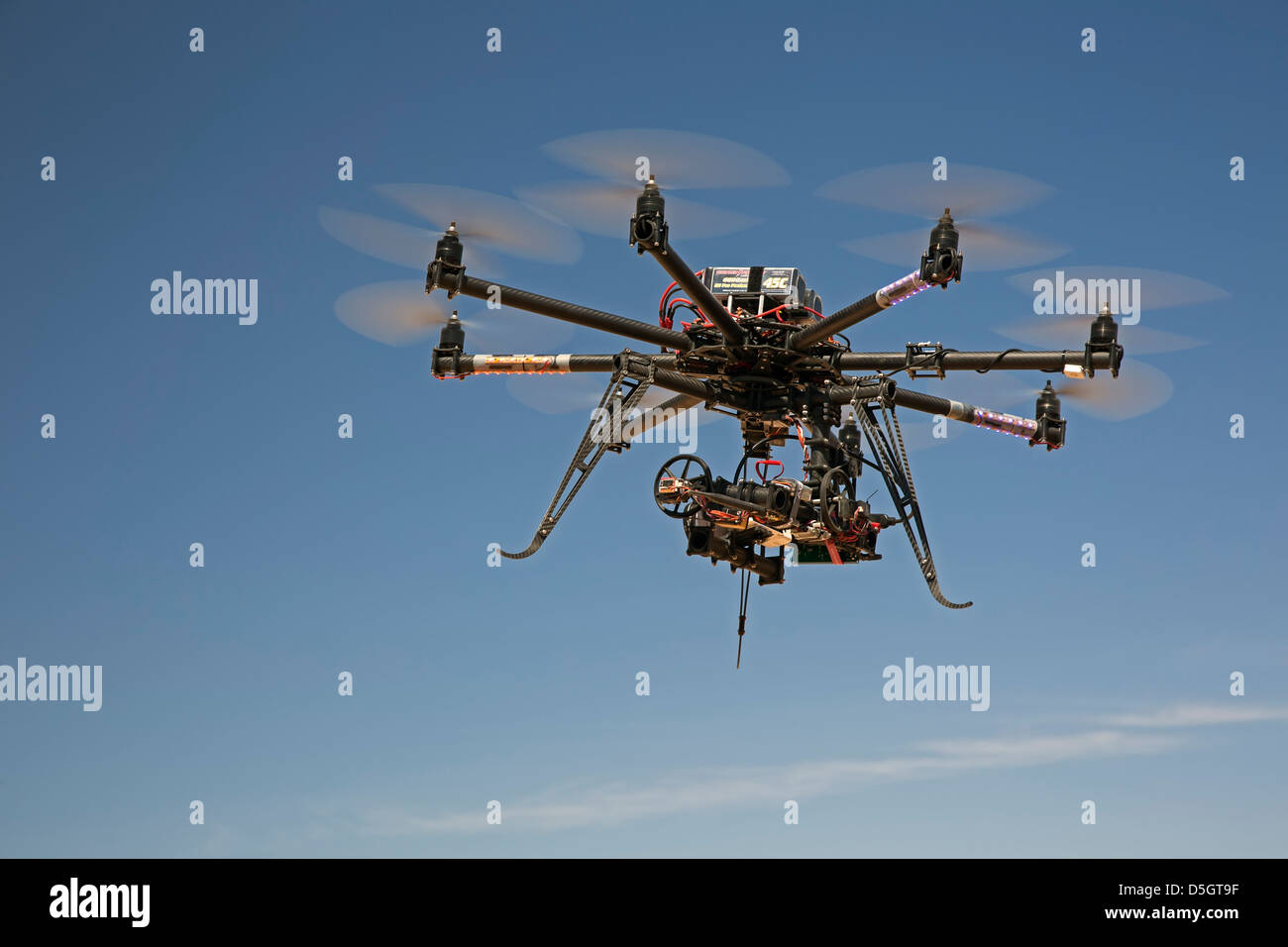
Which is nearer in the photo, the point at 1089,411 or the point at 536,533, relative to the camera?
the point at 536,533

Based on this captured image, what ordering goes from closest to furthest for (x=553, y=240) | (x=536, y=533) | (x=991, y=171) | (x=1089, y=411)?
1. (x=991, y=171)
2. (x=553, y=240)
3. (x=536, y=533)
4. (x=1089, y=411)

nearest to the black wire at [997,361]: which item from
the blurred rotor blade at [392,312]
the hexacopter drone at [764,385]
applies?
the hexacopter drone at [764,385]

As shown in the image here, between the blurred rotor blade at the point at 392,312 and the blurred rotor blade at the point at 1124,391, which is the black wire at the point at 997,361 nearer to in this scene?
the blurred rotor blade at the point at 1124,391

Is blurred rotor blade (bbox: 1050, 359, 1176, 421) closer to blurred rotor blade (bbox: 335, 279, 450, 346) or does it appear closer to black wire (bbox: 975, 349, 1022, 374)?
black wire (bbox: 975, 349, 1022, 374)

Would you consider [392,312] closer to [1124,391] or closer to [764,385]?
[764,385]

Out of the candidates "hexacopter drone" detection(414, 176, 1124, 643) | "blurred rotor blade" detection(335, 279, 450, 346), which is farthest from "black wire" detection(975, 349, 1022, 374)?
"blurred rotor blade" detection(335, 279, 450, 346)

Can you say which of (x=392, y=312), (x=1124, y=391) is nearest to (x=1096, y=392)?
(x=1124, y=391)

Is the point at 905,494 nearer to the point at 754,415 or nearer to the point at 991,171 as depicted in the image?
the point at 754,415
